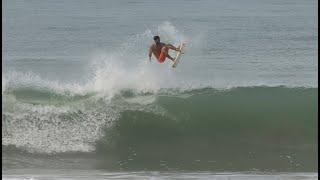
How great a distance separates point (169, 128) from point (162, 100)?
161 cm

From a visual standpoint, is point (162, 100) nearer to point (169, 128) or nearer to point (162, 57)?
point (169, 128)

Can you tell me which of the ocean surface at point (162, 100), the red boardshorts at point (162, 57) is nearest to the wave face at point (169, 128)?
the ocean surface at point (162, 100)

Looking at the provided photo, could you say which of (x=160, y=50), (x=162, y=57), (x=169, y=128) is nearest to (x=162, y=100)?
(x=169, y=128)

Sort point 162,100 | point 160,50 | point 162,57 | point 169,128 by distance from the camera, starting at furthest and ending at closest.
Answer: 1. point 162,100
2. point 169,128
3. point 160,50
4. point 162,57

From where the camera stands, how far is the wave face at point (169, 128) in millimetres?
14594

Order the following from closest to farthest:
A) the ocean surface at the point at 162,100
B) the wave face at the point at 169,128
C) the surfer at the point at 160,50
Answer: the ocean surface at the point at 162,100, the wave face at the point at 169,128, the surfer at the point at 160,50

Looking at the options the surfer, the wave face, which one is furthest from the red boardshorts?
the wave face

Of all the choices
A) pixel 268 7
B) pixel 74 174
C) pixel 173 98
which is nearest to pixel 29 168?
pixel 74 174

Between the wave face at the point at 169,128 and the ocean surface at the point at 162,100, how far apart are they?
26mm

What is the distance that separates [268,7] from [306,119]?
54.2ft

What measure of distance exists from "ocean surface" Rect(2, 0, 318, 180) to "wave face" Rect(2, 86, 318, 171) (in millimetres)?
26

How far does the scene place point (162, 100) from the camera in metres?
17.7

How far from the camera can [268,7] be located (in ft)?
109

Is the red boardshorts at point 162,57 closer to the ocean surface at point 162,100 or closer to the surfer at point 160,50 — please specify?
the surfer at point 160,50
